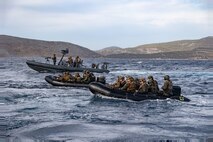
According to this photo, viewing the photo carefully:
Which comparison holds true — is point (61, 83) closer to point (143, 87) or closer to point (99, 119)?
point (143, 87)

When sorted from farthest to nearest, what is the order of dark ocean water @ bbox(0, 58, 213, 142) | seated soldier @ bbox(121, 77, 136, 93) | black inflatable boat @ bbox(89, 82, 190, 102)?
seated soldier @ bbox(121, 77, 136, 93) → black inflatable boat @ bbox(89, 82, 190, 102) → dark ocean water @ bbox(0, 58, 213, 142)

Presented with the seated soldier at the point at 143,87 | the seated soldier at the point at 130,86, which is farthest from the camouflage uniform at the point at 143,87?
the seated soldier at the point at 130,86

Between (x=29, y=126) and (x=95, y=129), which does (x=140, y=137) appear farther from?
(x=29, y=126)

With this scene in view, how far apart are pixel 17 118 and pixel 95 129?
500 cm

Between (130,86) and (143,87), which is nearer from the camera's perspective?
(143,87)

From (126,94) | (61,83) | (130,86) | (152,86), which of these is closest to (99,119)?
(126,94)

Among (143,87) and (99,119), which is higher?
(143,87)

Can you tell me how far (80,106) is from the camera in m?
27.6

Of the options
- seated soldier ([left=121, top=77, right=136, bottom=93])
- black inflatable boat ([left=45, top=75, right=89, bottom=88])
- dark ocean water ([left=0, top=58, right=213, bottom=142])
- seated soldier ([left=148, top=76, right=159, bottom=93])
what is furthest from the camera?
black inflatable boat ([left=45, top=75, right=89, bottom=88])

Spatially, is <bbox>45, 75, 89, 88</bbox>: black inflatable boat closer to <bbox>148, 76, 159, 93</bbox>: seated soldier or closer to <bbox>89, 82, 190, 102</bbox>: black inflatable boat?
<bbox>89, 82, 190, 102</bbox>: black inflatable boat

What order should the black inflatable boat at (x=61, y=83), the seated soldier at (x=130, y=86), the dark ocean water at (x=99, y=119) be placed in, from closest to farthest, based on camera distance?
the dark ocean water at (x=99, y=119) → the seated soldier at (x=130, y=86) → the black inflatable boat at (x=61, y=83)

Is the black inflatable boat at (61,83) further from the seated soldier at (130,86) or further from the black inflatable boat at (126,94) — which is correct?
the seated soldier at (130,86)

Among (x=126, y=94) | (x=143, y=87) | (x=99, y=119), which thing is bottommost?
(x=99, y=119)

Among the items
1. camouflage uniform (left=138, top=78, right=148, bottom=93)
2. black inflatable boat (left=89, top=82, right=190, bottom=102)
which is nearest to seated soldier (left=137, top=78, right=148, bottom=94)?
camouflage uniform (left=138, top=78, right=148, bottom=93)
